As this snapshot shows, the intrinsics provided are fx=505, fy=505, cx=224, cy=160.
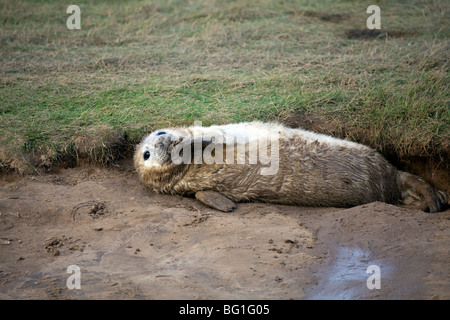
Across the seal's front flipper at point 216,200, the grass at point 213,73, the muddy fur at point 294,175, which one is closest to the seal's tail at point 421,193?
the muddy fur at point 294,175

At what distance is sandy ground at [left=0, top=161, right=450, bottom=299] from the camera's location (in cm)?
351

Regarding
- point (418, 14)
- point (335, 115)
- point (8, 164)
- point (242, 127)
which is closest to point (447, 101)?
point (335, 115)

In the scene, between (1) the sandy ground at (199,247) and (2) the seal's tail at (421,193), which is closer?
(1) the sandy ground at (199,247)

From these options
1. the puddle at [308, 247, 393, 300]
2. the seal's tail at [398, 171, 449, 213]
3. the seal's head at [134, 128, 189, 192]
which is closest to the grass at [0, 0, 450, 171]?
the seal's tail at [398, 171, 449, 213]

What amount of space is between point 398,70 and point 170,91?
10.4ft

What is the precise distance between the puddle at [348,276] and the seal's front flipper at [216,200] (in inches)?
50.7

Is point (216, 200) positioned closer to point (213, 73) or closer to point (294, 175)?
point (294, 175)

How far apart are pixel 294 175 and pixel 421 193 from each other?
1.50 metres

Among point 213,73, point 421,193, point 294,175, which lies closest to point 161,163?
point 294,175

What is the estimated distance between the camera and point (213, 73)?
7289 mm

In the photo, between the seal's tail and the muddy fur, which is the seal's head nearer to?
the muddy fur

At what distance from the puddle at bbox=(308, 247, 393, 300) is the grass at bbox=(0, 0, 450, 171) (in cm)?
226

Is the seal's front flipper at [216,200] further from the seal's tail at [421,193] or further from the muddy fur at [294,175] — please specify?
the seal's tail at [421,193]

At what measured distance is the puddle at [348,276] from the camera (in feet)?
11.2
